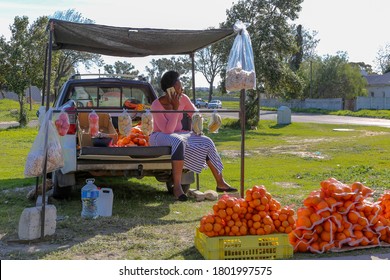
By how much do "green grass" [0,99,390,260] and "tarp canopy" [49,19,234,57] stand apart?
2.13 m

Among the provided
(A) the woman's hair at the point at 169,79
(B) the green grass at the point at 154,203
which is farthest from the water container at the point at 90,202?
(A) the woman's hair at the point at 169,79

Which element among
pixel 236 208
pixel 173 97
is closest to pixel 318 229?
pixel 236 208

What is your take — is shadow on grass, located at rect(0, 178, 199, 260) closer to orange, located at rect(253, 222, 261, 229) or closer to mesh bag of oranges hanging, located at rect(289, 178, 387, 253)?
orange, located at rect(253, 222, 261, 229)

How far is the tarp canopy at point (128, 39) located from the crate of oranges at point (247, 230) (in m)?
3.03

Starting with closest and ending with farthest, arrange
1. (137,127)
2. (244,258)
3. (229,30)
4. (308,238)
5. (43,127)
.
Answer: (244,258), (308,238), (43,127), (229,30), (137,127)

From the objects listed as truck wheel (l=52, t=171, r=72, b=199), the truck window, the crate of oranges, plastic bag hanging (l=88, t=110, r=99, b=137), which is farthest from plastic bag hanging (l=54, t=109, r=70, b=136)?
the truck window

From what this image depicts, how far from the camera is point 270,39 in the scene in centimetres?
3098

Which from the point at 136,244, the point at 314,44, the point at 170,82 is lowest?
the point at 136,244

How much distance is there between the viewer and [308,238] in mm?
5684
